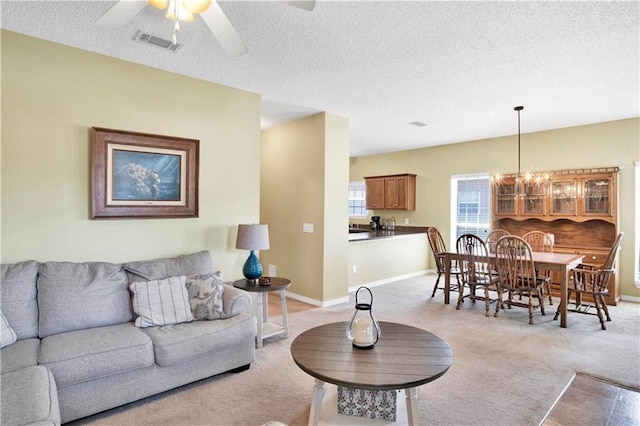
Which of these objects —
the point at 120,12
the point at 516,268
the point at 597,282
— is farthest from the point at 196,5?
the point at 597,282

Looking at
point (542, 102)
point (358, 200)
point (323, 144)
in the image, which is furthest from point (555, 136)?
point (358, 200)

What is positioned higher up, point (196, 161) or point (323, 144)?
point (323, 144)

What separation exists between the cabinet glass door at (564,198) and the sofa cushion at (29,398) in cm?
627

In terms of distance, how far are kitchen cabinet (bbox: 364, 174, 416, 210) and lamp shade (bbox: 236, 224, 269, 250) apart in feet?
15.5

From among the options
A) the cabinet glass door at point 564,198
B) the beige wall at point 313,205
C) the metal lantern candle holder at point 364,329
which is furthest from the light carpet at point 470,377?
the cabinet glass door at point 564,198

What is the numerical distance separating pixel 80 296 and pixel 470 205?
6.46 m

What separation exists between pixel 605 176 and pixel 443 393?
4.42m

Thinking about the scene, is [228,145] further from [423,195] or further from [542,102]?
[423,195]

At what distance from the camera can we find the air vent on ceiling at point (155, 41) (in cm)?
281

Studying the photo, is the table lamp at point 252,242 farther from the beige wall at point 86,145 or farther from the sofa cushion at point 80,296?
the sofa cushion at point 80,296

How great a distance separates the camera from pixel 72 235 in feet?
9.76

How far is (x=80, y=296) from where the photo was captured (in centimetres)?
261

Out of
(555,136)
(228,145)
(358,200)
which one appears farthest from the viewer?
(358,200)

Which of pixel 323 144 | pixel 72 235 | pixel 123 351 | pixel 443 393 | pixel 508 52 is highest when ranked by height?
pixel 508 52
